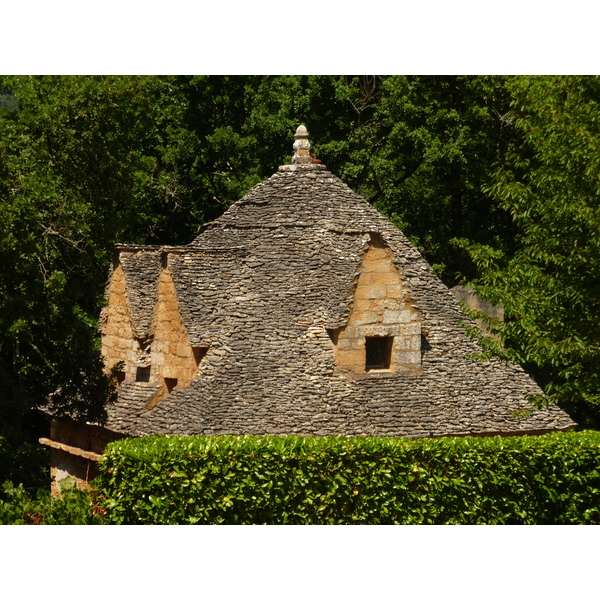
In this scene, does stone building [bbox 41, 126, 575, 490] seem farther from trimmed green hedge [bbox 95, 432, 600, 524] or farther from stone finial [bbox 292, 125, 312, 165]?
trimmed green hedge [bbox 95, 432, 600, 524]

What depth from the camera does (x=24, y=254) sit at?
18.3 metres

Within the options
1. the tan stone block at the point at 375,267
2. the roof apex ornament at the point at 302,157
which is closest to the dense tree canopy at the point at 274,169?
the tan stone block at the point at 375,267

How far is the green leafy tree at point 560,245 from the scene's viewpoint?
16984mm

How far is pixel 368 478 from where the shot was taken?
17.7m

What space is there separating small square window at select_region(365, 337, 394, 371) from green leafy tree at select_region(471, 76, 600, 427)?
5.20 m

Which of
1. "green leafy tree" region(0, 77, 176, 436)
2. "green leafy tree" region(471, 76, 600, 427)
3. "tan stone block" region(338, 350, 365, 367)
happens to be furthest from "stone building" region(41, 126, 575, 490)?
"green leafy tree" region(471, 76, 600, 427)

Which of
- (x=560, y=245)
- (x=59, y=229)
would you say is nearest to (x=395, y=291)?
(x=560, y=245)

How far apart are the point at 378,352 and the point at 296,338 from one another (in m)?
2.00

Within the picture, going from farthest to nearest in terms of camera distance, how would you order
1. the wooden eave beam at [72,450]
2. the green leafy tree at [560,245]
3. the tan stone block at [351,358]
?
the wooden eave beam at [72,450] → the tan stone block at [351,358] → the green leafy tree at [560,245]

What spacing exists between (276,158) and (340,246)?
34.7 ft

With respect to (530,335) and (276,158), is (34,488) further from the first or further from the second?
(276,158)

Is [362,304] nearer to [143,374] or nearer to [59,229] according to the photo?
[143,374]

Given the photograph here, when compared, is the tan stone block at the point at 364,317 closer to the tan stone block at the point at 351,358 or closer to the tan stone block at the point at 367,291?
the tan stone block at the point at 367,291

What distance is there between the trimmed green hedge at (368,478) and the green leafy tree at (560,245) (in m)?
1.51
